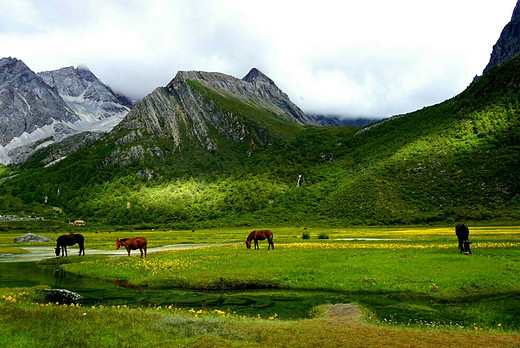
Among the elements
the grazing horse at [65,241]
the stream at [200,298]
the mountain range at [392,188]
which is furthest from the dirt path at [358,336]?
the mountain range at [392,188]

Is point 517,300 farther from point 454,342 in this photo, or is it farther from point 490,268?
point 454,342

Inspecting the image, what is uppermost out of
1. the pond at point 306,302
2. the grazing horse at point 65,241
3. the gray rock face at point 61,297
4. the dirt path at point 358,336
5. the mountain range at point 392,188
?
the mountain range at point 392,188

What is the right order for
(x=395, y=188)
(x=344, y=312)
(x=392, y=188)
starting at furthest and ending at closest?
(x=392, y=188) < (x=395, y=188) < (x=344, y=312)

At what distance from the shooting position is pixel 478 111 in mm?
147125

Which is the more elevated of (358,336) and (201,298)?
(358,336)

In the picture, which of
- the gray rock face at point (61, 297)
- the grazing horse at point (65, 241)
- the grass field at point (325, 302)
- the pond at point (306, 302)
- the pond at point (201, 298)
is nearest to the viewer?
the grass field at point (325, 302)

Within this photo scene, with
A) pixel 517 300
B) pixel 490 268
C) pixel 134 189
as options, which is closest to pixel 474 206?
pixel 490 268

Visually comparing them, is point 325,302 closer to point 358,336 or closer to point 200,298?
point 358,336

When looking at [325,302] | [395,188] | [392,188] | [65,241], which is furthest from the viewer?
[392,188]

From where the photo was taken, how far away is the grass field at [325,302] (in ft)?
45.3

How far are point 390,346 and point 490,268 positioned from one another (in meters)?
20.5

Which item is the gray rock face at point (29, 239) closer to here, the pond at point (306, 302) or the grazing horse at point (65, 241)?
the grazing horse at point (65, 241)

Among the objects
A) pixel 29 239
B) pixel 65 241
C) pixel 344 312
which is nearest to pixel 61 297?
pixel 344 312

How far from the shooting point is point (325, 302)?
21.3 metres
